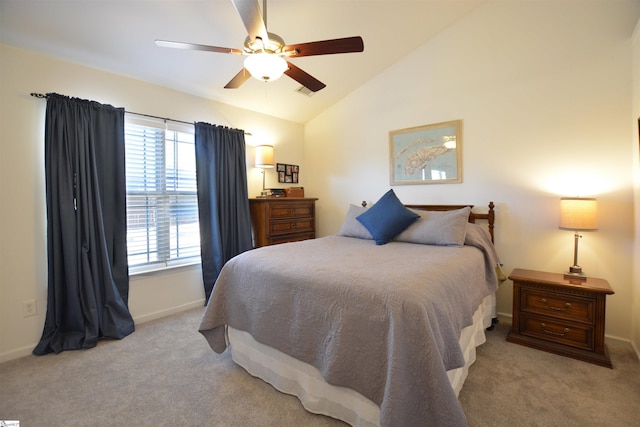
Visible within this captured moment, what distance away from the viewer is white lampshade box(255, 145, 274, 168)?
3748mm

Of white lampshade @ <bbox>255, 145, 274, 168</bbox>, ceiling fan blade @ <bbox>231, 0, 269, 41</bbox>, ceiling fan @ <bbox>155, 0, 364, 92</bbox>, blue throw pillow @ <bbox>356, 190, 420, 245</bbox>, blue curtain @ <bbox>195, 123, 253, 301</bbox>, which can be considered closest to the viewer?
ceiling fan blade @ <bbox>231, 0, 269, 41</bbox>

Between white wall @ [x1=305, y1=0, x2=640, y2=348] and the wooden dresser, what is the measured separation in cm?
134

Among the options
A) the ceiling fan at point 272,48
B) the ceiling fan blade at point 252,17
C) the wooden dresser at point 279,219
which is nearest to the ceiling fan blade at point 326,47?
the ceiling fan at point 272,48

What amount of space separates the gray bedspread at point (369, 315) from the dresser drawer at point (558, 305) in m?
0.51

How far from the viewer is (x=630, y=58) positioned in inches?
91.6

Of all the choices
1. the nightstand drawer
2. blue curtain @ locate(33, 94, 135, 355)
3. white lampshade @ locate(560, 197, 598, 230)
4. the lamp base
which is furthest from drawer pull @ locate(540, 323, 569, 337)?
blue curtain @ locate(33, 94, 135, 355)

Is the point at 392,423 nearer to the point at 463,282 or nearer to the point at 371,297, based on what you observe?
the point at 371,297

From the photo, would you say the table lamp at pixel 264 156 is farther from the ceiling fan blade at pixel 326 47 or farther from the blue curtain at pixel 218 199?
the ceiling fan blade at pixel 326 47

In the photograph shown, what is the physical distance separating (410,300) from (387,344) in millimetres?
224

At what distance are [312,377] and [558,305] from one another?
6.72ft

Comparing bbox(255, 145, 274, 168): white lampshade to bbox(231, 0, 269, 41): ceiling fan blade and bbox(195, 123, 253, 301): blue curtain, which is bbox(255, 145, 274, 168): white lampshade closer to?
bbox(195, 123, 253, 301): blue curtain

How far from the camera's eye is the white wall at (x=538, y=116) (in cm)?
239

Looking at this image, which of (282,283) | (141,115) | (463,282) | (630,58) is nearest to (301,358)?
(282,283)

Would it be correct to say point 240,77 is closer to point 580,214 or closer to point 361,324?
point 361,324
